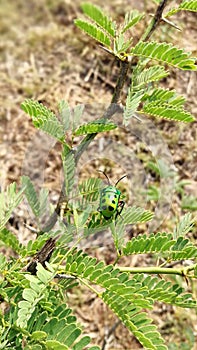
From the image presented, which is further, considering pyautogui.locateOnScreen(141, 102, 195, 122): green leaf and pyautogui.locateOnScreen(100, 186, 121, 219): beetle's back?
pyautogui.locateOnScreen(141, 102, 195, 122): green leaf

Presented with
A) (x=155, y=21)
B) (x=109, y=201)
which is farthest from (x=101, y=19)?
(x=109, y=201)

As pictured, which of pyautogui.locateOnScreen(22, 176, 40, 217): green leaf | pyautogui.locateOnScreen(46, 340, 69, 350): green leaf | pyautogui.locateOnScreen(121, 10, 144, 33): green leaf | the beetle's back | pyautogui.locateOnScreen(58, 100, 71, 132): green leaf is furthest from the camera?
pyautogui.locateOnScreen(22, 176, 40, 217): green leaf

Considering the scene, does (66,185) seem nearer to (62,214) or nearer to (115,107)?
(62,214)

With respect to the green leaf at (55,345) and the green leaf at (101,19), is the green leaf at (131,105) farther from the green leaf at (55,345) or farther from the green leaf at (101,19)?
the green leaf at (55,345)

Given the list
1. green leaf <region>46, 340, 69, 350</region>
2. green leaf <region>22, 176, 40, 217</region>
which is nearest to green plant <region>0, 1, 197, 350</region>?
green leaf <region>46, 340, 69, 350</region>

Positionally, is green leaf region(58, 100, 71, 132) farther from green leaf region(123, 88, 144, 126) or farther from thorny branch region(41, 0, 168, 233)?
green leaf region(123, 88, 144, 126)

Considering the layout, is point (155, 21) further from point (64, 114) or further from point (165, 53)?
point (64, 114)

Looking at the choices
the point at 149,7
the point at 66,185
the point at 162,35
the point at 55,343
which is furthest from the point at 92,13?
the point at 149,7
